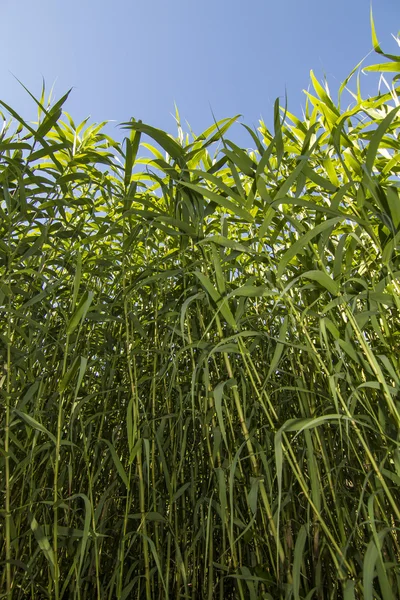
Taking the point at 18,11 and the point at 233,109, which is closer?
the point at 233,109

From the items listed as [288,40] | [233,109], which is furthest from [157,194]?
[288,40]

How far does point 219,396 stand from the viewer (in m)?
0.58

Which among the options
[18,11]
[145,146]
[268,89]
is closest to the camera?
[268,89]

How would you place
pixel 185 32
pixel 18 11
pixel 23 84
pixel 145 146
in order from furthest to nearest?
pixel 185 32
pixel 18 11
pixel 145 146
pixel 23 84

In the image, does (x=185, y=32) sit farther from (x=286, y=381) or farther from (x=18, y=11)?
(x=286, y=381)

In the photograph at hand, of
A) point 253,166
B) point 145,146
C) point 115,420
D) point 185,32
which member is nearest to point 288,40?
point 185,32

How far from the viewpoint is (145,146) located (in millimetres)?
1312

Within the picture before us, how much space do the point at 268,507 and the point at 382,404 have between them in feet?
0.75

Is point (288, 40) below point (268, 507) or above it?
above

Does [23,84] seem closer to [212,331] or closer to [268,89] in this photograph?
[268,89]

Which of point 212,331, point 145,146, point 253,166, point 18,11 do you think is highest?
point 18,11

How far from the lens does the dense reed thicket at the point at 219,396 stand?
2.03 ft

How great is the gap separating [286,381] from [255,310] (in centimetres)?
19

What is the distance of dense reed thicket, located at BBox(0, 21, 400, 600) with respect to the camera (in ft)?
2.03
